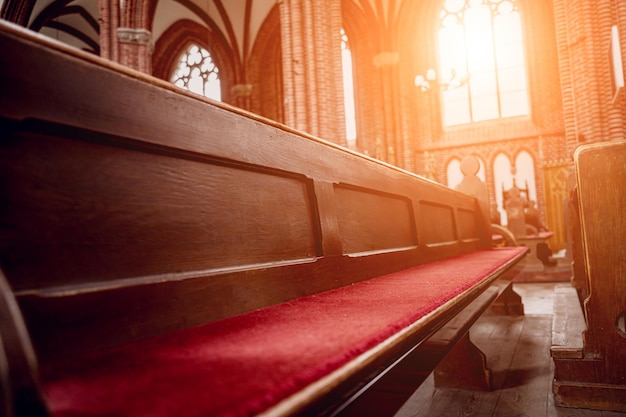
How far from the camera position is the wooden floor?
2.12m

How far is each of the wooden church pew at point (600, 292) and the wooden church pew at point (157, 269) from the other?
106cm

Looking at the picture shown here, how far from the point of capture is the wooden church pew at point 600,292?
2098 millimetres

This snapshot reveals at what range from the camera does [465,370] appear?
2.45m

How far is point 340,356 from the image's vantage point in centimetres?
77

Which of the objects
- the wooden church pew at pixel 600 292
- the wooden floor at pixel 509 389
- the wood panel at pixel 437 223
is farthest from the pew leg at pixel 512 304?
the wooden church pew at pixel 600 292

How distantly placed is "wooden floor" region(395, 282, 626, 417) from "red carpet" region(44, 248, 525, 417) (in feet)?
3.89

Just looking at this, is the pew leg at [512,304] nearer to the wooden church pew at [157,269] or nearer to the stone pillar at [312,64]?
the wooden church pew at [157,269]

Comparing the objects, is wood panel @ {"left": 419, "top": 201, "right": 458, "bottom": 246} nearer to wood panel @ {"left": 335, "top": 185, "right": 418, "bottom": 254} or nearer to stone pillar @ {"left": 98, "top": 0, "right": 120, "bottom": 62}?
wood panel @ {"left": 335, "top": 185, "right": 418, "bottom": 254}

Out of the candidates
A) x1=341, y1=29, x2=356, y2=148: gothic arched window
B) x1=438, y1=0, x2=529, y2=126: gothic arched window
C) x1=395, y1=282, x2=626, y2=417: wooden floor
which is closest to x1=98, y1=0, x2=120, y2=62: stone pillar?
x1=341, y1=29, x2=356, y2=148: gothic arched window

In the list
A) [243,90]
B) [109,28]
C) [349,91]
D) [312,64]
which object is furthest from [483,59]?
[109,28]

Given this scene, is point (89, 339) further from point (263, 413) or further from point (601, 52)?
point (601, 52)

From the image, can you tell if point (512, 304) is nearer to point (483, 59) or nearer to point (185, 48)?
point (483, 59)

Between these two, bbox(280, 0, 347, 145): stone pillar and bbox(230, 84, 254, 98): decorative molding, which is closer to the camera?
bbox(280, 0, 347, 145): stone pillar

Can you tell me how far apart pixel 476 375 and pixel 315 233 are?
139 centimetres
